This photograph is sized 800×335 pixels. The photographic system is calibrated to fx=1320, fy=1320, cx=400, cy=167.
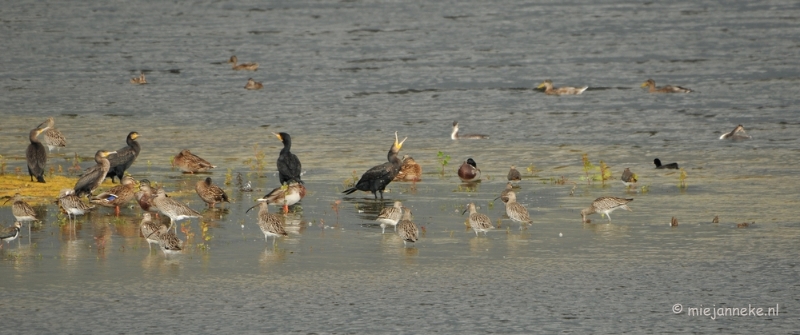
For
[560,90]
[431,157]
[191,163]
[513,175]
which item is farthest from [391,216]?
[560,90]

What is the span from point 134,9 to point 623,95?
93.9 ft

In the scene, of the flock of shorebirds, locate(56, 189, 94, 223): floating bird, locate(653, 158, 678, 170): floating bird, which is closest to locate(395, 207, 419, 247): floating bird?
the flock of shorebirds

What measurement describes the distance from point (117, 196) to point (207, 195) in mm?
1112

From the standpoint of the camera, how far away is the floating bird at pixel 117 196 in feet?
53.5

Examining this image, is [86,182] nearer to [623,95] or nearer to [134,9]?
[623,95]

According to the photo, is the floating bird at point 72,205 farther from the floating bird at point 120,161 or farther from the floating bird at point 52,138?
the floating bird at point 52,138

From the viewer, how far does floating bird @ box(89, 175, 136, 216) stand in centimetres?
1630

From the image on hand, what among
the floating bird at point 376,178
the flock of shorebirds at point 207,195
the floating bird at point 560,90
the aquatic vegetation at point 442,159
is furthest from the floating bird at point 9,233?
the floating bird at point 560,90

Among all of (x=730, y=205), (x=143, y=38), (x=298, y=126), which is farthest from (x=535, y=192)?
(x=143, y=38)

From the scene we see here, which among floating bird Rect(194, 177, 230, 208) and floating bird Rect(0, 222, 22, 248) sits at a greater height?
floating bird Rect(194, 177, 230, 208)

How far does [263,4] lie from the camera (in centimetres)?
5375

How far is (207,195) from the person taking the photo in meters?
16.7

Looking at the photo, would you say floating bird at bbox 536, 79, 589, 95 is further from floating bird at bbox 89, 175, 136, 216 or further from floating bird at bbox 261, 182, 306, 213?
floating bird at bbox 89, 175, 136, 216

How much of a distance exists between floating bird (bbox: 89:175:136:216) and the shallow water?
0.71 ft
